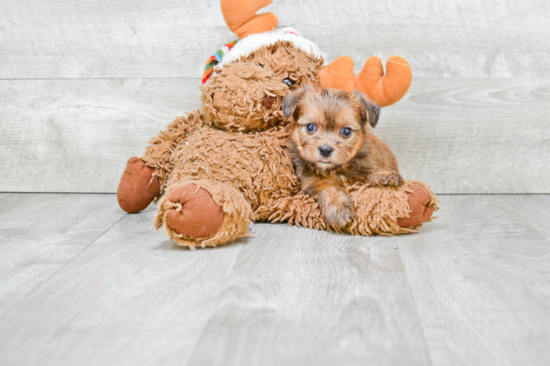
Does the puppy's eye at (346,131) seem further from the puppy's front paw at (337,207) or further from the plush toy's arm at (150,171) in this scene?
the plush toy's arm at (150,171)

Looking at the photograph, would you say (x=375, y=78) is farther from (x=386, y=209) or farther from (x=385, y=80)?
(x=386, y=209)

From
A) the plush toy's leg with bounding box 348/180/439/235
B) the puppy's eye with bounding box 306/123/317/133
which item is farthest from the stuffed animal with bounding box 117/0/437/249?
the puppy's eye with bounding box 306/123/317/133

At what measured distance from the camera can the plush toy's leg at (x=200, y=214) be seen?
4.61 ft

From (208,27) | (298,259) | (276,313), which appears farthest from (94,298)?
(208,27)

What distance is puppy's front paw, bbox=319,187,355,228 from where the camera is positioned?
1.56 m

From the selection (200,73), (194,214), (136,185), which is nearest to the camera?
(194,214)

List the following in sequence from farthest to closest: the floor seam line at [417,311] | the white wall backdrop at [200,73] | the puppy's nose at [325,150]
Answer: the white wall backdrop at [200,73], the puppy's nose at [325,150], the floor seam line at [417,311]

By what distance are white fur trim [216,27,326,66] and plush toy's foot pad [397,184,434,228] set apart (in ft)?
2.07

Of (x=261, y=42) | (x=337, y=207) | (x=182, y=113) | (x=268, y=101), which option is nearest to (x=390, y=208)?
(x=337, y=207)

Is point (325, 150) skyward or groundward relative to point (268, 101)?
groundward

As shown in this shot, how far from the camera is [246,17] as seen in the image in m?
1.74

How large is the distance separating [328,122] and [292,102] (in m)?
0.14

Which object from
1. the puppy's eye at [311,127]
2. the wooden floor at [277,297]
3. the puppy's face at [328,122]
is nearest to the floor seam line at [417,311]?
the wooden floor at [277,297]

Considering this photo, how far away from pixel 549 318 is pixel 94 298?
100cm
